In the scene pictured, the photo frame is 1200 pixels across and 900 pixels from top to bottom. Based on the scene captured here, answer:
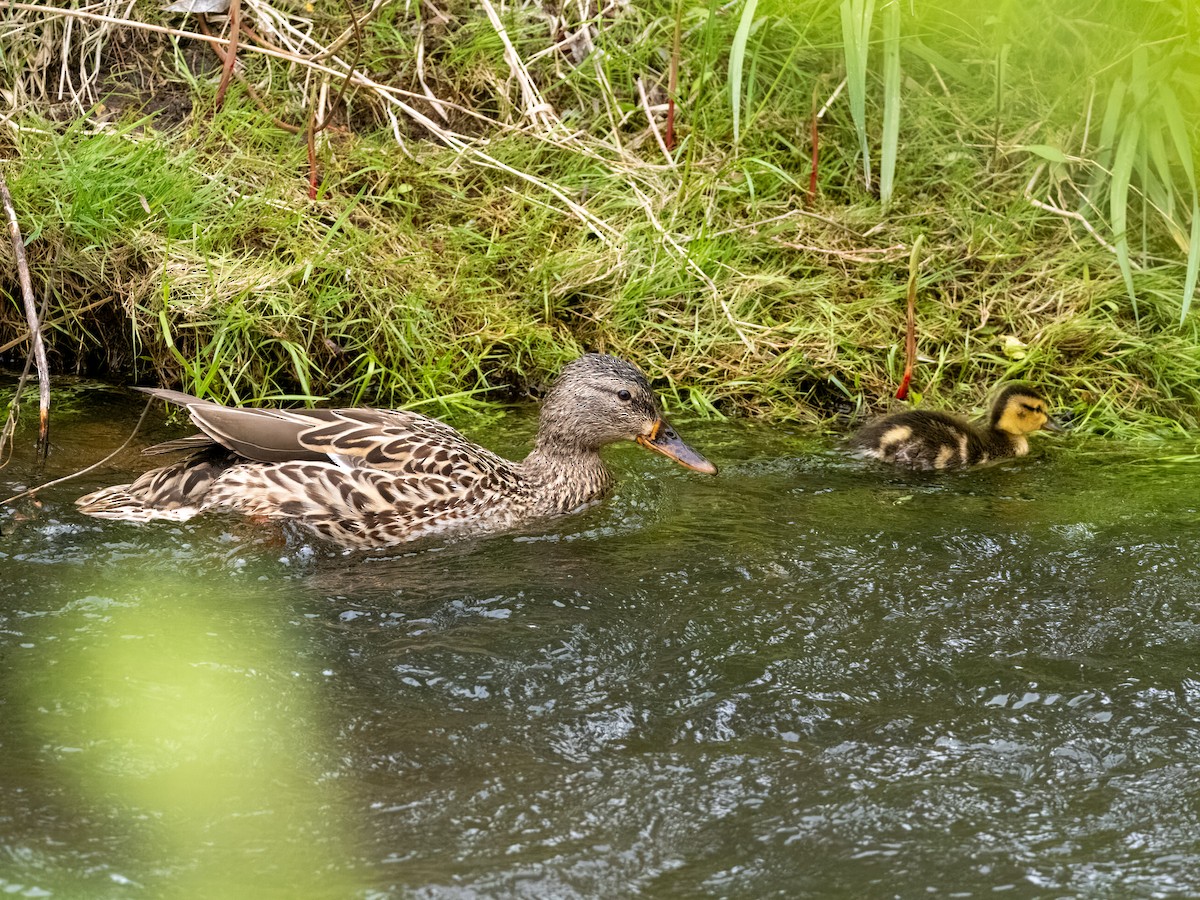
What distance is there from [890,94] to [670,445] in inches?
62.0

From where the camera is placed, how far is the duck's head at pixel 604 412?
4.51 m

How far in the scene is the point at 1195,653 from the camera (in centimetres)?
339

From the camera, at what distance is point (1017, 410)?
4883 mm

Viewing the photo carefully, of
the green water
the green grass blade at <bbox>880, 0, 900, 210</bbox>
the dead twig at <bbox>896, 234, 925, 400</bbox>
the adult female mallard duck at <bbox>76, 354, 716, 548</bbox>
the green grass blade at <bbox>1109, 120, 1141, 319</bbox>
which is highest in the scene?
the green grass blade at <bbox>880, 0, 900, 210</bbox>

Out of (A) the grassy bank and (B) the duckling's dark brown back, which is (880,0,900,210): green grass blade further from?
(B) the duckling's dark brown back

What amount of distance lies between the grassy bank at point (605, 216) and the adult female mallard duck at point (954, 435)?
1.33 feet

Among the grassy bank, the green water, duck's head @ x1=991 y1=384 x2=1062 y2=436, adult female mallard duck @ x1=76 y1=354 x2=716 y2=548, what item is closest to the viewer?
the green water

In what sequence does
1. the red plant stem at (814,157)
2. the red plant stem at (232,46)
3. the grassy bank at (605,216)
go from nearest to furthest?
1. the grassy bank at (605,216)
2. the red plant stem at (232,46)
3. the red plant stem at (814,157)

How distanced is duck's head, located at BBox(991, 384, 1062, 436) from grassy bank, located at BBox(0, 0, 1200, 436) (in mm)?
365

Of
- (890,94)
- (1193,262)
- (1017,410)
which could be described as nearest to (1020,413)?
(1017,410)

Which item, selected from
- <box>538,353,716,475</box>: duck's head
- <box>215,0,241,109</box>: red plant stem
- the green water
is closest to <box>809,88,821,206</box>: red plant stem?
<box>538,353,716,475</box>: duck's head

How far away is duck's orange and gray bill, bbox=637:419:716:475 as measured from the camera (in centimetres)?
453

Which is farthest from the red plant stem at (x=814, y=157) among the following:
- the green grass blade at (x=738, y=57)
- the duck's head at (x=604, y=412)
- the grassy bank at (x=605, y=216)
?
the duck's head at (x=604, y=412)

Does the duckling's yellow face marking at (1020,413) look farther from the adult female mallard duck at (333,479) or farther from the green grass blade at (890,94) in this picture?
the adult female mallard duck at (333,479)
